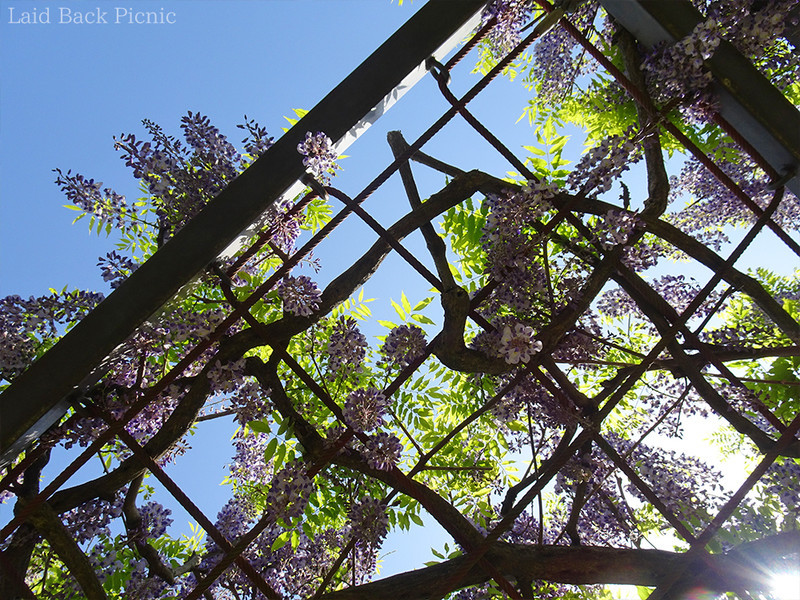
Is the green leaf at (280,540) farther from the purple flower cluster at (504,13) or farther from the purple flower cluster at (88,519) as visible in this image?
the purple flower cluster at (504,13)

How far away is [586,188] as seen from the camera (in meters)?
1.71

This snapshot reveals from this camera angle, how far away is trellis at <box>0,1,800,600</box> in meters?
1.48

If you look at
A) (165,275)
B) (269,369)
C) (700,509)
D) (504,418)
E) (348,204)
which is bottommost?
(700,509)

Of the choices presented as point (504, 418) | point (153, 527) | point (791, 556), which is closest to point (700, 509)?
point (791, 556)

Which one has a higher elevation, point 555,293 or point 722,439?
point 555,293

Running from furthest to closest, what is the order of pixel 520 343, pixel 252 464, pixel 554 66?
pixel 554 66 < pixel 252 464 < pixel 520 343

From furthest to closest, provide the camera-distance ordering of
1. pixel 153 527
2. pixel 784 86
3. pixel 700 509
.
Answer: pixel 784 86
pixel 153 527
pixel 700 509

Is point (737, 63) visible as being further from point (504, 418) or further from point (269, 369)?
point (269, 369)

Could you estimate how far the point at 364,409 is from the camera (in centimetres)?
158

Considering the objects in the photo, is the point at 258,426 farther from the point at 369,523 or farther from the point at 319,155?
the point at 319,155

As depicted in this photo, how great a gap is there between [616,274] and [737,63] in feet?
2.40

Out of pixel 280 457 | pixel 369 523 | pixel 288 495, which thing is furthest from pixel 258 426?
pixel 369 523

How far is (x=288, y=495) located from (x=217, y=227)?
0.79 meters

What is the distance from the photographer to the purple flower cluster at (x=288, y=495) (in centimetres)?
150
